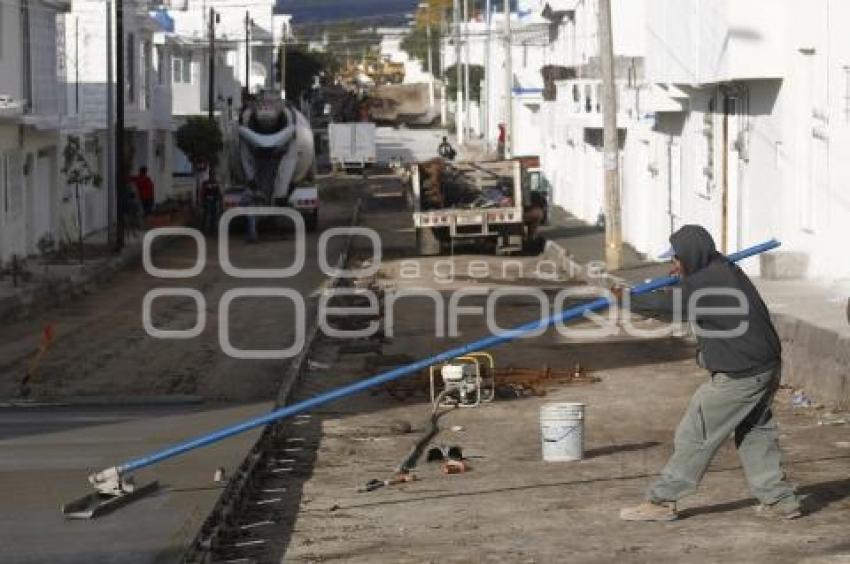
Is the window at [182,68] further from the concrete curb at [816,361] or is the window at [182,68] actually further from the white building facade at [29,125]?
the concrete curb at [816,361]

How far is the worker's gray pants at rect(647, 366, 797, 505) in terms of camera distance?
36.8ft

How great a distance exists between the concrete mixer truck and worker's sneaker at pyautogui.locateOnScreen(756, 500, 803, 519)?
1484 inches

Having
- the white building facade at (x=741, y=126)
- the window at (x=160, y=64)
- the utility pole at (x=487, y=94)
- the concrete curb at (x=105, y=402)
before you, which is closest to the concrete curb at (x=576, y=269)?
the white building facade at (x=741, y=126)

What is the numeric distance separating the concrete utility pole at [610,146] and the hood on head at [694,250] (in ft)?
75.0

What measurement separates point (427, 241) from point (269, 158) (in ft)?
29.8

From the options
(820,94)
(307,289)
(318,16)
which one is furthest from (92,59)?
(318,16)

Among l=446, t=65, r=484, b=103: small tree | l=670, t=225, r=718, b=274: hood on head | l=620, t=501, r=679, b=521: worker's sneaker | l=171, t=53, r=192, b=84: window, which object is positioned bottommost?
l=620, t=501, r=679, b=521: worker's sneaker

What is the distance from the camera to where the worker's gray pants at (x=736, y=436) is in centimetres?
1121

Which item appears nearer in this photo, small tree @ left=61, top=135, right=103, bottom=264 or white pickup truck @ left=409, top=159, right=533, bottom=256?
white pickup truck @ left=409, top=159, right=533, bottom=256

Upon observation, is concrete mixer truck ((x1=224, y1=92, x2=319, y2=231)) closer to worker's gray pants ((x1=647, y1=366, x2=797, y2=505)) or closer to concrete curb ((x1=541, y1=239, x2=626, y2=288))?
concrete curb ((x1=541, y1=239, x2=626, y2=288))

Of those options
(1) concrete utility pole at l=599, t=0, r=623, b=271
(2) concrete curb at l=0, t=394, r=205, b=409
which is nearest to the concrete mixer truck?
(1) concrete utility pole at l=599, t=0, r=623, b=271

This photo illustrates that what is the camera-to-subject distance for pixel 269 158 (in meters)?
48.7

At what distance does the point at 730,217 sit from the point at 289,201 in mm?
20227

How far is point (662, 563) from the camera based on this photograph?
10352 mm
